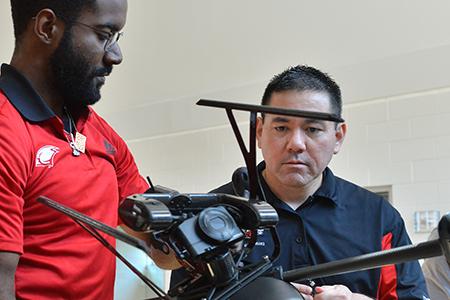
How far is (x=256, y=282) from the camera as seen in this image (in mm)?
685

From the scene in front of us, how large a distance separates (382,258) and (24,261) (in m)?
0.62

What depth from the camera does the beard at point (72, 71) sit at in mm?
1088

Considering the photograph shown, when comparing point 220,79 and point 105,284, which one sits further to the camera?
point 220,79

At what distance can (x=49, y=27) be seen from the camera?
3.61ft

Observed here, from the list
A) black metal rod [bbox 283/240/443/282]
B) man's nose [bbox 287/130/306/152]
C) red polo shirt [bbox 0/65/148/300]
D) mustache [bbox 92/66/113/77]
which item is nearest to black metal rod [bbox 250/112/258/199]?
black metal rod [bbox 283/240/443/282]

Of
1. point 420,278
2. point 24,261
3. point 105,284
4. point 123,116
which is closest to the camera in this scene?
point 24,261

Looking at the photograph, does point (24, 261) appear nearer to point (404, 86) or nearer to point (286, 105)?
point (286, 105)

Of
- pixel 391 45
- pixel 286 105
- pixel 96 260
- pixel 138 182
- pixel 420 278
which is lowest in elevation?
pixel 420 278

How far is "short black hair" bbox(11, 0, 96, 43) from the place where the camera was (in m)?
1.10

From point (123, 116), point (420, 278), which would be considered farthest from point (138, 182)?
point (123, 116)

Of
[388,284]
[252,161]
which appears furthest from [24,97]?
[388,284]

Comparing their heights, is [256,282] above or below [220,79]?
below

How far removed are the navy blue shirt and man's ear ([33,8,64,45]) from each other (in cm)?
45

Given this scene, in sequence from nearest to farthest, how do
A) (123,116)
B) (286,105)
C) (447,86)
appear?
(286,105) < (447,86) < (123,116)
